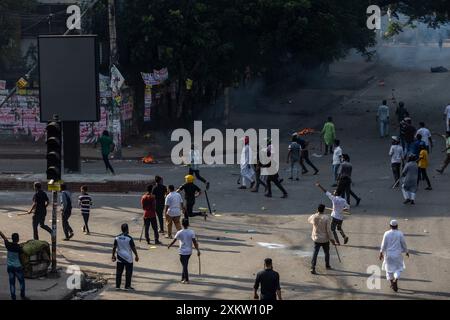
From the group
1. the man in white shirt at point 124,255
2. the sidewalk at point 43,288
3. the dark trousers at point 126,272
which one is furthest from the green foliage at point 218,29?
the dark trousers at point 126,272

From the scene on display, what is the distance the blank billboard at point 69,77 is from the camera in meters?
29.0

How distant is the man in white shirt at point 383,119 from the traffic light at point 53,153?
19.7 m

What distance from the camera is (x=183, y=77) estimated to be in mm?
37656

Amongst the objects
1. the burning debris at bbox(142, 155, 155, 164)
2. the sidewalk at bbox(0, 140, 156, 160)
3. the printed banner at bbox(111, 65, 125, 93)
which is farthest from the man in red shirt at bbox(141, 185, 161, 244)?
the sidewalk at bbox(0, 140, 156, 160)

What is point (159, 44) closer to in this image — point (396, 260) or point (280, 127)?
point (280, 127)

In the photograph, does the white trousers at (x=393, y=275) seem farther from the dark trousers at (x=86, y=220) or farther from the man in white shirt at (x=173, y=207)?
the dark trousers at (x=86, y=220)

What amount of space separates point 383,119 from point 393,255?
2001cm

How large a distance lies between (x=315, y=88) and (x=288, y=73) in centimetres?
159

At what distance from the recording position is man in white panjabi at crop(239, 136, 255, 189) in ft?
93.3

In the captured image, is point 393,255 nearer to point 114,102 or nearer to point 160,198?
point 160,198

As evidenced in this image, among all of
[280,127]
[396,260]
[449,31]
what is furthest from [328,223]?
[449,31]

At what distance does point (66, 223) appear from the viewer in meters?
22.8

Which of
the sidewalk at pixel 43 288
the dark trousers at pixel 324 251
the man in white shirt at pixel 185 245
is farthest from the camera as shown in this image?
the dark trousers at pixel 324 251

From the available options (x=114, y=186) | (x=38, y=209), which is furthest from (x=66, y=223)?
(x=114, y=186)
